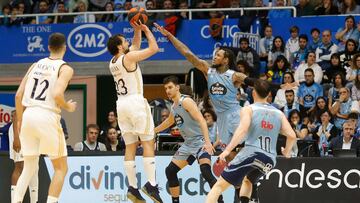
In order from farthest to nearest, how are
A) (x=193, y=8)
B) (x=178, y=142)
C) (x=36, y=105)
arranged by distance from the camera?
(x=193, y=8)
(x=178, y=142)
(x=36, y=105)

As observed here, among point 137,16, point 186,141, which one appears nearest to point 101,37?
point 186,141

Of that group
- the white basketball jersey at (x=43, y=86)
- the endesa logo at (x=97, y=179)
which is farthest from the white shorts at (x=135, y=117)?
the endesa logo at (x=97, y=179)

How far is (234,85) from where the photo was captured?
15.6m

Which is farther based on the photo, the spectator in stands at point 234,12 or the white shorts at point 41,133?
the spectator in stands at point 234,12

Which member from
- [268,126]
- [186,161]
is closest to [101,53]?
[186,161]

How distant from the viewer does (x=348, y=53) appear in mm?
21766

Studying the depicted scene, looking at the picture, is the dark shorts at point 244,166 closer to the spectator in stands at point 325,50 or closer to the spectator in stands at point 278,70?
the spectator in stands at point 278,70

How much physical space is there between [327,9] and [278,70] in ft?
7.74

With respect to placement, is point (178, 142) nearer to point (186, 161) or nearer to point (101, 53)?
point (186, 161)

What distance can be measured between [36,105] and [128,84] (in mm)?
1727

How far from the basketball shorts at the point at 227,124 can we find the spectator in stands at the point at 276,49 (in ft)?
23.0

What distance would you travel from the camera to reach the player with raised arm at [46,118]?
512 inches

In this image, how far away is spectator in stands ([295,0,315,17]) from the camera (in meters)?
23.8

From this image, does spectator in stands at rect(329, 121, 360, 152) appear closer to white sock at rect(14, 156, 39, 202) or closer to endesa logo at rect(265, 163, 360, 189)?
endesa logo at rect(265, 163, 360, 189)
